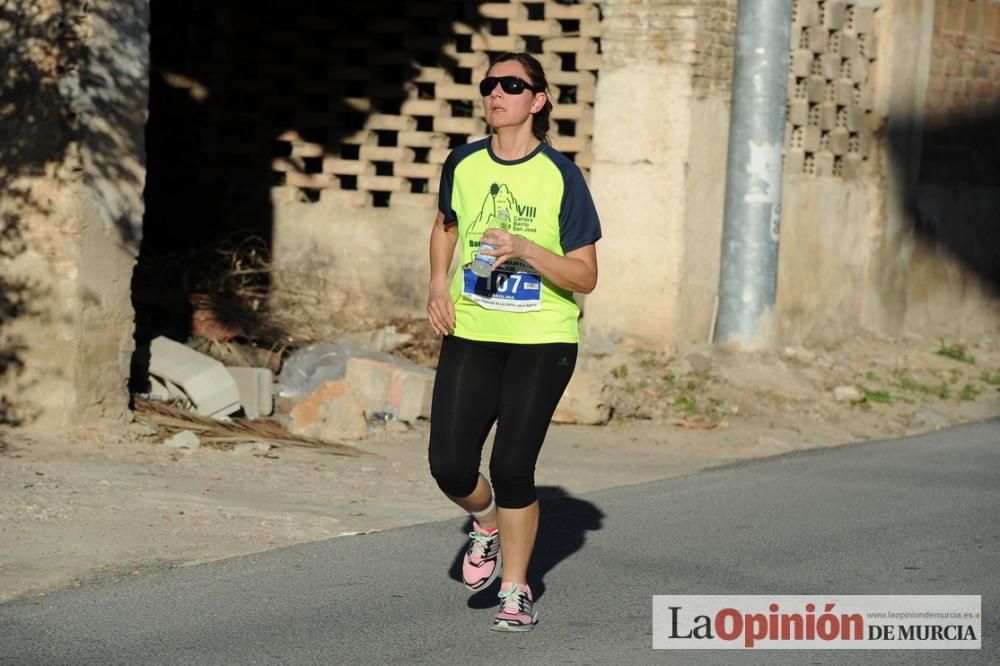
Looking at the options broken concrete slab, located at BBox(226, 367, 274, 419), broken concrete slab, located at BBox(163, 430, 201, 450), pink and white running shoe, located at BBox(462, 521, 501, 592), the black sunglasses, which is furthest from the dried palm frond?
the black sunglasses

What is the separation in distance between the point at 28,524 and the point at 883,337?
31.1ft

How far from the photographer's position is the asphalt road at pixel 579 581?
17.7ft

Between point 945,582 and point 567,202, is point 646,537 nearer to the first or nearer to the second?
point 945,582

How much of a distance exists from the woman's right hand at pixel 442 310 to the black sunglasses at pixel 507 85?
→ 0.71 m

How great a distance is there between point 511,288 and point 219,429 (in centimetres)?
443

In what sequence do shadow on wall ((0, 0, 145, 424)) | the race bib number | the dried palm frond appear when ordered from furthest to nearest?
the dried palm frond
shadow on wall ((0, 0, 145, 424))
the race bib number

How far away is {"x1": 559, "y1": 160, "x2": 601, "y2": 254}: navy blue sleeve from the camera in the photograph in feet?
18.1

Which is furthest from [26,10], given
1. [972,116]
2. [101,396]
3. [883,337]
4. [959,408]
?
[972,116]

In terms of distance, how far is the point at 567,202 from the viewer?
5.53 metres

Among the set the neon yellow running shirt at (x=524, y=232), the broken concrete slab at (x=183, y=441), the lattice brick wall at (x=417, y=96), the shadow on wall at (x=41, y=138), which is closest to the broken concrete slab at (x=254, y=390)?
the broken concrete slab at (x=183, y=441)

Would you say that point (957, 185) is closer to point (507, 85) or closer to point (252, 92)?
point (252, 92)

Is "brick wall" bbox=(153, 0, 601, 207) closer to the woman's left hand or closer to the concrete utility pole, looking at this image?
the concrete utility pole

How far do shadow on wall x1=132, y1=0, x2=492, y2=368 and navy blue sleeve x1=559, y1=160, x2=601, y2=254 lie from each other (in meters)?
7.97

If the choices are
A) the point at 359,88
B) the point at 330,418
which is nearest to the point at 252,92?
the point at 359,88
